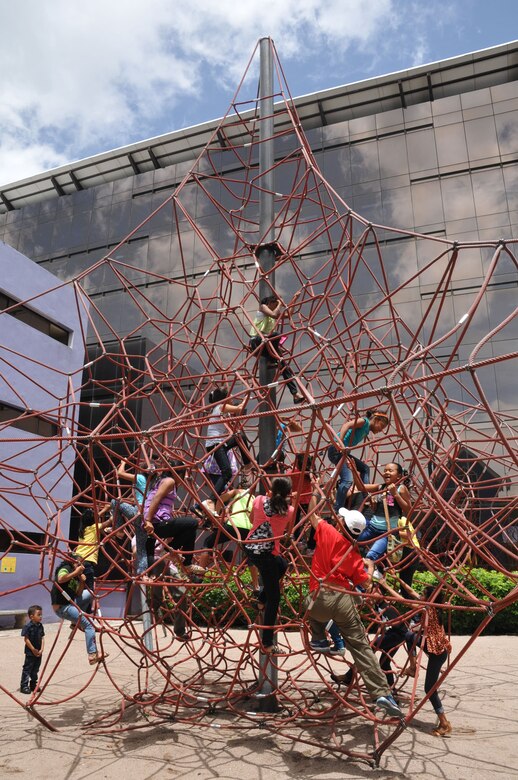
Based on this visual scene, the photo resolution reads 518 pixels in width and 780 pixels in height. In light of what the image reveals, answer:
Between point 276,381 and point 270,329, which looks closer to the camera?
point 270,329

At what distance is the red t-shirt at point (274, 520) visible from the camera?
496 cm

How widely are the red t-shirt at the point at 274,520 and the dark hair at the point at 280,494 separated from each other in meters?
0.08

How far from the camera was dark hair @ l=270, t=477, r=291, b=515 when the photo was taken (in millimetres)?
4840

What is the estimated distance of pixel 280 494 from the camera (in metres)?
4.85

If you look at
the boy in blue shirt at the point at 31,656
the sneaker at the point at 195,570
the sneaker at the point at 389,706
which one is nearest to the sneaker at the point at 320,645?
the sneaker at the point at 389,706

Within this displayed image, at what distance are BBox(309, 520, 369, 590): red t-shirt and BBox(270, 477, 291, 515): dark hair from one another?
0.31 meters

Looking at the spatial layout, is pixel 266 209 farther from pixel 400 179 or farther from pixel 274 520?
pixel 400 179

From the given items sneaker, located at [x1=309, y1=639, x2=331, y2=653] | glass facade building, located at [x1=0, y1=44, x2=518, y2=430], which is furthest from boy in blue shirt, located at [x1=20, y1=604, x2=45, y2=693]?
glass facade building, located at [x1=0, y1=44, x2=518, y2=430]

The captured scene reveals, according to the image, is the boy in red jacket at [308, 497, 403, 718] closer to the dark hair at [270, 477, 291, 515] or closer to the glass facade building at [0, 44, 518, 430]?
the dark hair at [270, 477, 291, 515]

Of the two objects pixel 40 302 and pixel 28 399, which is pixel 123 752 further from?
pixel 40 302

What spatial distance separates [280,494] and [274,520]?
306mm

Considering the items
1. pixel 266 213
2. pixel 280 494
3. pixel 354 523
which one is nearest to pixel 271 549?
pixel 280 494

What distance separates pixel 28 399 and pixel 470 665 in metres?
10.9

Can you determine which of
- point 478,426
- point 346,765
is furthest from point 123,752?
point 478,426
